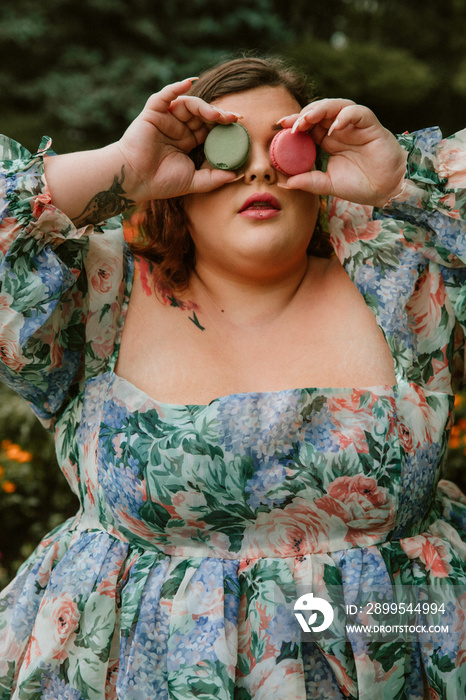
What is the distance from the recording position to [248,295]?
1805 millimetres

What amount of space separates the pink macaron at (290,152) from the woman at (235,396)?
27 mm

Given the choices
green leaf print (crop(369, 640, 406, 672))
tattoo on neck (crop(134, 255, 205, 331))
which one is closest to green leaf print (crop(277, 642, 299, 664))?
green leaf print (crop(369, 640, 406, 672))

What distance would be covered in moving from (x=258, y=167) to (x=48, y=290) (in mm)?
551

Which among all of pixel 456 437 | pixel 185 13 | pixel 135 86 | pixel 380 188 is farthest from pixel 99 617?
pixel 185 13

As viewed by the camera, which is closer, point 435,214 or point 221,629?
point 221,629

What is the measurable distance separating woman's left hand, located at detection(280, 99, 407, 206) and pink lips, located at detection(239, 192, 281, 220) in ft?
0.18

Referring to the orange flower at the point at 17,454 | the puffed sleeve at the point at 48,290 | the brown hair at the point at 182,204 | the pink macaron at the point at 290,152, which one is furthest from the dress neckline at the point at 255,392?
the orange flower at the point at 17,454

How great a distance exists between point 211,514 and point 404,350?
0.58 m

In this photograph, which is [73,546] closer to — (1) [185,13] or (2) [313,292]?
(2) [313,292]

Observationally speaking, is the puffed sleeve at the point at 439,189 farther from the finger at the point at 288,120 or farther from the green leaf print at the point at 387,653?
the green leaf print at the point at 387,653

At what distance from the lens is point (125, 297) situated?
1777 mm

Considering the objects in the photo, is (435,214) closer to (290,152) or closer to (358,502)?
(290,152)

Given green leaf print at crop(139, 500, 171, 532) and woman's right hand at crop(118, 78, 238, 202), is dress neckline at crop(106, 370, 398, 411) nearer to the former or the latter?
green leaf print at crop(139, 500, 171, 532)

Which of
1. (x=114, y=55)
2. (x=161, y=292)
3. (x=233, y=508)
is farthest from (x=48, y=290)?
(x=114, y=55)
